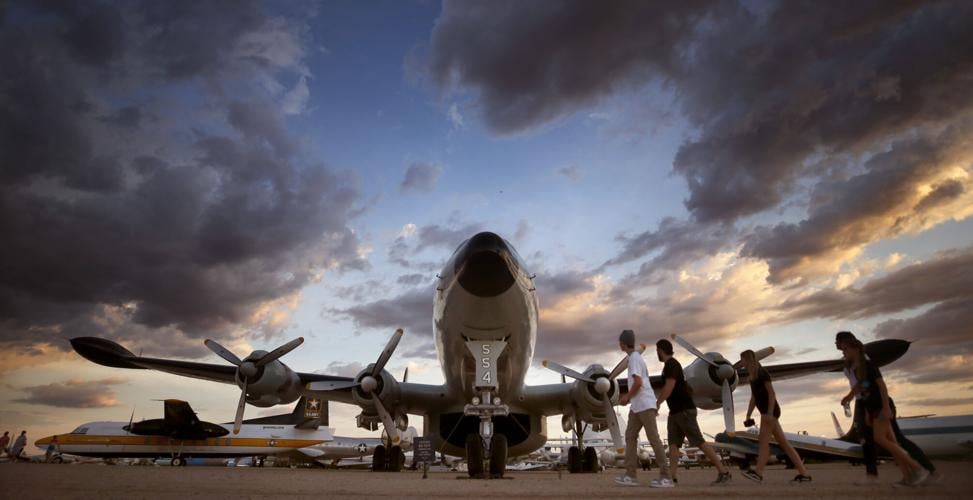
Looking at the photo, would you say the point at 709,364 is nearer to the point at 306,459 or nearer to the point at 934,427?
the point at 934,427

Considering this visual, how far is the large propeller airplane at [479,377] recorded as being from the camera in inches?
466

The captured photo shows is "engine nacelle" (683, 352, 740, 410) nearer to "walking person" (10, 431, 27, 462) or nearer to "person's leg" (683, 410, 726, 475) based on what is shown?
"person's leg" (683, 410, 726, 475)

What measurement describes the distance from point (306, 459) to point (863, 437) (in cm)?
4583

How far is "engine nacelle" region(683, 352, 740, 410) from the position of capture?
51.9 ft

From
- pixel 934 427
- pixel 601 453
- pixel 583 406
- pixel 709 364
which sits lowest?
pixel 601 453

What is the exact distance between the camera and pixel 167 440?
3819 cm

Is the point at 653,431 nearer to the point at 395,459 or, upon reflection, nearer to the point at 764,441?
the point at 764,441

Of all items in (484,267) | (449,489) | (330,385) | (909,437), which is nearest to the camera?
(449,489)

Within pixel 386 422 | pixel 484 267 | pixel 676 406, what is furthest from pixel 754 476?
pixel 386 422

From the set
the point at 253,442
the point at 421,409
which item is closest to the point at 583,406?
the point at 421,409

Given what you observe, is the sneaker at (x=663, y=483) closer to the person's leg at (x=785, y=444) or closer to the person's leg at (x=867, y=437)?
the person's leg at (x=785, y=444)

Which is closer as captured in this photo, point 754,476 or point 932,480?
point 932,480

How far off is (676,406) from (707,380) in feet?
32.0

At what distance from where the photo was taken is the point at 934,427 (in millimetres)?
25469
